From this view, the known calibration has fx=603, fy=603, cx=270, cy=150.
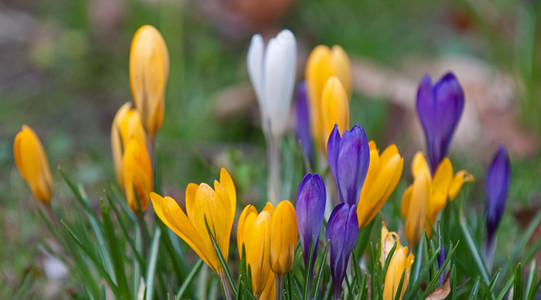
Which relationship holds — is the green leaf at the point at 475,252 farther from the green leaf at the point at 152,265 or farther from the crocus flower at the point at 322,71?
the green leaf at the point at 152,265

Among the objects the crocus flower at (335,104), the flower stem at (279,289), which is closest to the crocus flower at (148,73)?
the crocus flower at (335,104)

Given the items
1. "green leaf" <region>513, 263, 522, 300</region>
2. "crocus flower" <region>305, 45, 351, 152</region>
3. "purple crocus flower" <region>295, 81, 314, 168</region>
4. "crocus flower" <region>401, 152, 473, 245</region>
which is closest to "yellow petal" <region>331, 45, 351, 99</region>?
"crocus flower" <region>305, 45, 351, 152</region>

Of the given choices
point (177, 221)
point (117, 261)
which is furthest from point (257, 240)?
point (117, 261)

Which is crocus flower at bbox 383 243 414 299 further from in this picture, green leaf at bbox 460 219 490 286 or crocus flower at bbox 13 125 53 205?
crocus flower at bbox 13 125 53 205

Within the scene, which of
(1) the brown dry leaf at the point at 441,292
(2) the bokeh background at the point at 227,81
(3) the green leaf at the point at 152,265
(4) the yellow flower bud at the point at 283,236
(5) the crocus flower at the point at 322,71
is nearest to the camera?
(4) the yellow flower bud at the point at 283,236

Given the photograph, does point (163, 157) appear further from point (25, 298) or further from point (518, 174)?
point (518, 174)

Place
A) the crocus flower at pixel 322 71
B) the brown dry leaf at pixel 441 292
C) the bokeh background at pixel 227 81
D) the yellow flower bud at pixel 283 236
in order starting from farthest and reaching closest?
1. the bokeh background at pixel 227 81
2. the crocus flower at pixel 322 71
3. the brown dry leaf at pixel 441 292
4. the yellow flower bud at pixel 283 236
